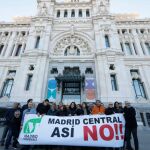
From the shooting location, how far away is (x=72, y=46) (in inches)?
954

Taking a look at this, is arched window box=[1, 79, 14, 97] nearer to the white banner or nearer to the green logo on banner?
the green logo on banner

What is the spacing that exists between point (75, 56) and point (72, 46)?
2.27 m

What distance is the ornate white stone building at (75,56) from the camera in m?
20.0

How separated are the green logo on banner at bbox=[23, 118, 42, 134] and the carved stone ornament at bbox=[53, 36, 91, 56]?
17.1 m

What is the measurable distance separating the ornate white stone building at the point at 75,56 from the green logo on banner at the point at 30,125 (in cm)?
1228

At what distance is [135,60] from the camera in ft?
75.3

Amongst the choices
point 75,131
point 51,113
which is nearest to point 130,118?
point 75,131

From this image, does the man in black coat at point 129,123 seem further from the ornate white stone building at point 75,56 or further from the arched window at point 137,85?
the arched window at point 137,85

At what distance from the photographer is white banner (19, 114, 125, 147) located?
6242 mm

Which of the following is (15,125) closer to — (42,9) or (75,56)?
(75,56)

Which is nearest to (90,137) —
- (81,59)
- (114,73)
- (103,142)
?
(103,142)

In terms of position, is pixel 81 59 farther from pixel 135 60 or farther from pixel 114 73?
pixel 135 60

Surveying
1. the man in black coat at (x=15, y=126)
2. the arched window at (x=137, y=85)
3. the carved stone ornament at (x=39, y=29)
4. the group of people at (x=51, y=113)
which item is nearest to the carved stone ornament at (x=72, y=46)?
the carved stone ornament at (x=39, y=29)

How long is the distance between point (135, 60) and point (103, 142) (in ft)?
62.4
